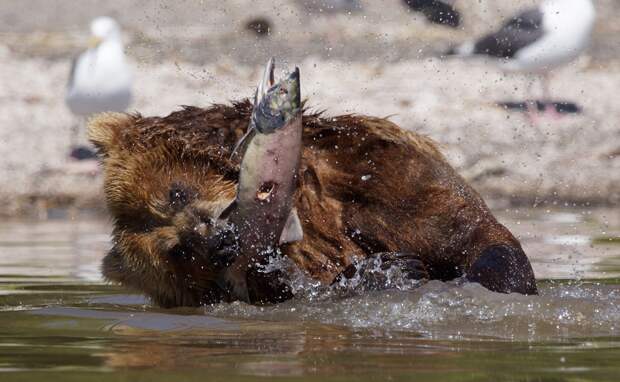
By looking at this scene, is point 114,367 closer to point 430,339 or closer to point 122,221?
point 430,339

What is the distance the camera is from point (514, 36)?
15336 millimetres

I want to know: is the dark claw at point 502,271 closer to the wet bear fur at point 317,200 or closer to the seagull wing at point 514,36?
the wet bear fur at point 317,200

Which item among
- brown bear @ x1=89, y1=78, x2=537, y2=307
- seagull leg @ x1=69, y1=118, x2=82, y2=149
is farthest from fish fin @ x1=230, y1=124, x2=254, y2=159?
seagull leg @ x1=69, y1=118, x2=82, y2=149

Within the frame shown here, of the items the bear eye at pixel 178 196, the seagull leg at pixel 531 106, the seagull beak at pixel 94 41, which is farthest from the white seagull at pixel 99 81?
the bear eye at pixel 178 196

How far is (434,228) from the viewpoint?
17.5 ft

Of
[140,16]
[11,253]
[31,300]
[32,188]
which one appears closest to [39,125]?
[32,188]

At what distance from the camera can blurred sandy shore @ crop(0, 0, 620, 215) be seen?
13.0m

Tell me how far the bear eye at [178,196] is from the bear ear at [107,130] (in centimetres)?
38

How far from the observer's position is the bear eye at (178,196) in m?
5.28

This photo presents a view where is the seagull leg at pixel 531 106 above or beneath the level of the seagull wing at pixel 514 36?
beneath

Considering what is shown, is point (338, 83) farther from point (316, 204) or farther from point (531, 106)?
point (316, 204)

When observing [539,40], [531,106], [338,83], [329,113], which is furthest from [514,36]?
[329,113]

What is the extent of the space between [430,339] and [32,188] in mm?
9301

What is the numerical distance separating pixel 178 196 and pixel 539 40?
34.6 feet
